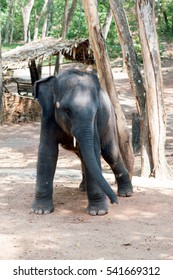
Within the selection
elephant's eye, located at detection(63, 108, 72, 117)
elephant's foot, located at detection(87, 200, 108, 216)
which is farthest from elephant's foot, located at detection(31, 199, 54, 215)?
elephant's eye, located at detection(63, 108, 72, 117)

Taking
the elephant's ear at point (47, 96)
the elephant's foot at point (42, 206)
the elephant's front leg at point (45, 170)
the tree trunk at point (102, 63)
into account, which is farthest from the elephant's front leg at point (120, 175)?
the elephant's ear at point (47, 96)

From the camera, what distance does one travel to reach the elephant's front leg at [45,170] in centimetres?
636

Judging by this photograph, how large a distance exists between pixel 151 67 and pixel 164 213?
9.48 feet

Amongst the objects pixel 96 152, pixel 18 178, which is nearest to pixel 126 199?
pixel 96 152

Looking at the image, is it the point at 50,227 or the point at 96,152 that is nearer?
the point at 50,227

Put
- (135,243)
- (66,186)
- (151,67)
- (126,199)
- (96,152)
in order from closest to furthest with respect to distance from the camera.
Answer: (135,243), (96,152), (126,199), (66,186), (151,67)

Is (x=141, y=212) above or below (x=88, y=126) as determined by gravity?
below

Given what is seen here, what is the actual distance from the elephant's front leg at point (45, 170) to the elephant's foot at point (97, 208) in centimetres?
48

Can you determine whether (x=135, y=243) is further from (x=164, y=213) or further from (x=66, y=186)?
(x=66, y=186)

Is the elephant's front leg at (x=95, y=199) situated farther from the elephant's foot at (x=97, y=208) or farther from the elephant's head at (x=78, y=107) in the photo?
the elephant's head at (x=78, y=107)

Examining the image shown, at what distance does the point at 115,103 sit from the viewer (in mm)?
7945

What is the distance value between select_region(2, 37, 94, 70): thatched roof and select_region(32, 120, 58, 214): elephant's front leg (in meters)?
10.6

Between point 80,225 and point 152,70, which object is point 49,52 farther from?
point 80,225

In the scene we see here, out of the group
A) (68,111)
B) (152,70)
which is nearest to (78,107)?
(68,111)
